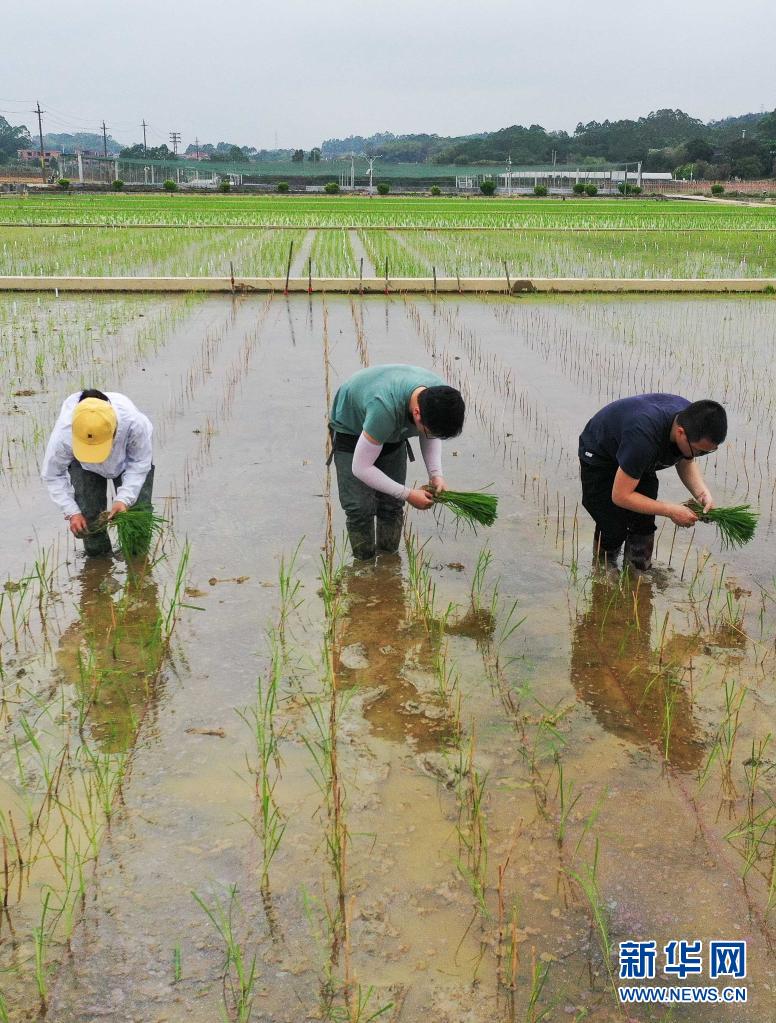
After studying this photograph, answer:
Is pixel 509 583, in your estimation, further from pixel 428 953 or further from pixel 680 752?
pixel 428 953

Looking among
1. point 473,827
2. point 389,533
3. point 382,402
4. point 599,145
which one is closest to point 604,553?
point 389,533

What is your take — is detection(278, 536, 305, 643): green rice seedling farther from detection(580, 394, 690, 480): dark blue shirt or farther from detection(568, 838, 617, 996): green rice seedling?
detection(568, 838, 617, 996): green rice seedling

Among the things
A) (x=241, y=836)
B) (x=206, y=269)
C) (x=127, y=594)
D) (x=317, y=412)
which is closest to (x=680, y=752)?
(x=241, y=836)

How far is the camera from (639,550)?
13.5 ft

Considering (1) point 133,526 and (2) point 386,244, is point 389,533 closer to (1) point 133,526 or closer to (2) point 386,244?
(1) point 133,526

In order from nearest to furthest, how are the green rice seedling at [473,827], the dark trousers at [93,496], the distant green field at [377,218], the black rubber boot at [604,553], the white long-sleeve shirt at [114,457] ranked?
the green rice seedling at [473,827], the white long-sleeve shirt at [114,457], the dark trousers at [93,496], the black rubber boot at [604,553], the distant green field at [377,218]

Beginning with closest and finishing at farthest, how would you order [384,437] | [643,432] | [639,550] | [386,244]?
[643,432]
[384,437]
[639,550]
[386,244]

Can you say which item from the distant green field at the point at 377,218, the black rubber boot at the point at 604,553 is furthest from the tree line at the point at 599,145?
the black rubber boot at the point at 604,553

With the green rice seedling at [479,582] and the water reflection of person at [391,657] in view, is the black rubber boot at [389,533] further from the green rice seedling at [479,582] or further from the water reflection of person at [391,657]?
the green rice seedling at [479,582]

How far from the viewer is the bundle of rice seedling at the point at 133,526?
384cm

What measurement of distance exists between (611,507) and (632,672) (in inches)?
34.0

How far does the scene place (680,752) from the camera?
289cm

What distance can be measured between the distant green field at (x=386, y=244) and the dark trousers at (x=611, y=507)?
9603mm

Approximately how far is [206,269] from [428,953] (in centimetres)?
1256
